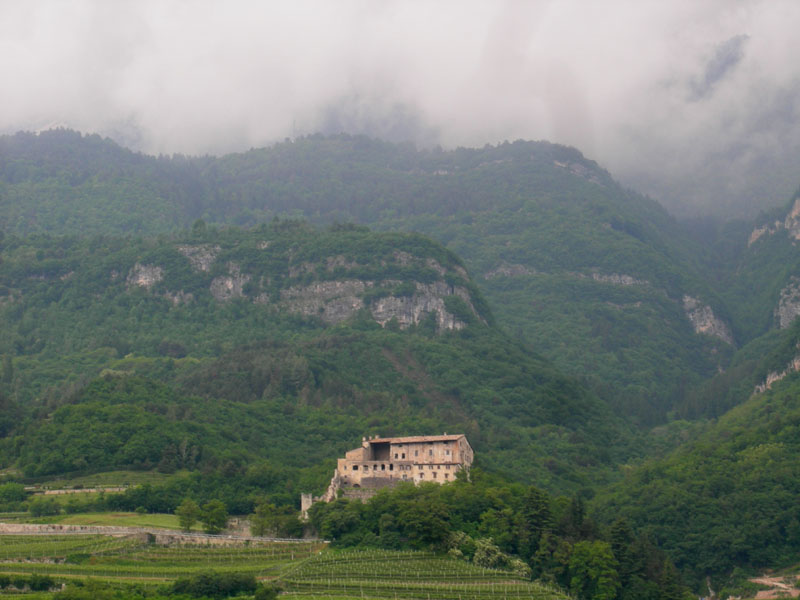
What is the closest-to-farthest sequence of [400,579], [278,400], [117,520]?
[400,579] < [117,520] < [278,400]

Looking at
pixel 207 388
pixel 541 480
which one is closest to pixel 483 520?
pixel 541 480

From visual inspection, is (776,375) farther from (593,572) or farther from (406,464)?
(593,572)

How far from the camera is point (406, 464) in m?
113

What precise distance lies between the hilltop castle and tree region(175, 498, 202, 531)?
1263 centimetres

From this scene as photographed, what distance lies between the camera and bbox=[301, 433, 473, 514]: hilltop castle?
112 meters

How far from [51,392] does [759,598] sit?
290 ft

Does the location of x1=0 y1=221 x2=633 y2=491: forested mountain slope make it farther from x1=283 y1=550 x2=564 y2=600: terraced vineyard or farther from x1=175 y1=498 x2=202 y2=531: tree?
x1=283 y1=550 x2=564 y2=600: terraced vineyard

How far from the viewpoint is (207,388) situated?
158m

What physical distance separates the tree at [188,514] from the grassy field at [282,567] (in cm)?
567

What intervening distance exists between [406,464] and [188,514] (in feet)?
67.0

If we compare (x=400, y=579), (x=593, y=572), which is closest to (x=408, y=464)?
(x=593, y=572)

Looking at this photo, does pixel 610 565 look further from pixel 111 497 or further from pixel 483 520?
pixel 111 497

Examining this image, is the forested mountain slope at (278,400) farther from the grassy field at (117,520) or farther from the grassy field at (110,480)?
the grassy field at (117,520)

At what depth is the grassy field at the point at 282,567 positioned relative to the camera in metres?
84.9
